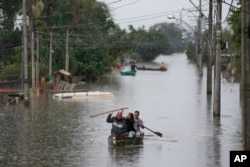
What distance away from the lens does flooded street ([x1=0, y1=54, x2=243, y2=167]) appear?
18484mm

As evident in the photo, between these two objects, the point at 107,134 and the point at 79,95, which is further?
the point at 79,95

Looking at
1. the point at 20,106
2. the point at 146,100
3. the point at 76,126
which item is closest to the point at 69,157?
the point at 76,126

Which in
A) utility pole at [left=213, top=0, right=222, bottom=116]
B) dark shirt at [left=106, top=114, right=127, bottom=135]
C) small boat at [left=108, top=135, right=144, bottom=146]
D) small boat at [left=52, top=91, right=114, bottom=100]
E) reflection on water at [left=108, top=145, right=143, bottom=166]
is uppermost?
utility pole at [left=213, top=0, right=222, bottom=116]

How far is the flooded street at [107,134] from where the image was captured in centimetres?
1848

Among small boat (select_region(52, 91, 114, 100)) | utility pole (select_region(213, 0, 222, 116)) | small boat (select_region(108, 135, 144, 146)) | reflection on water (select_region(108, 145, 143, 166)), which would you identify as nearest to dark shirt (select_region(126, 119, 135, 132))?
small boat (select_region(108, 135, 144, 146))

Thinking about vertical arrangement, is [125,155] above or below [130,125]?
below

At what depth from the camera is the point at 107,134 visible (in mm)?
24250

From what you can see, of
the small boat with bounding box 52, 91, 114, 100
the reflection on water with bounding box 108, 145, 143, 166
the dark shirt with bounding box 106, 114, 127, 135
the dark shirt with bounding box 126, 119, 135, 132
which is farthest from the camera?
the small boat with bounding box 52, 91, 114, 100

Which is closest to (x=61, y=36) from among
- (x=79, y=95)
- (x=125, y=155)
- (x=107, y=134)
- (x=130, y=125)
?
(x=79, y=95)

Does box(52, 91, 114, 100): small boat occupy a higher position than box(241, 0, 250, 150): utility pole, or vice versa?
box(241, 0, 250, 150): utility pole

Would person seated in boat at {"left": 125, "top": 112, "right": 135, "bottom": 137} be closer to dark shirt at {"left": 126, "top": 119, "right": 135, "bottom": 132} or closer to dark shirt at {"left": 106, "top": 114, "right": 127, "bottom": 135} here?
dark shirt at {"left": 126, "top": 119, "right": 135, "bottom": 132}

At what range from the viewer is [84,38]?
7375cm

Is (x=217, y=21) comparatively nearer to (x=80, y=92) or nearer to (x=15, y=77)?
(x=80, y=92)

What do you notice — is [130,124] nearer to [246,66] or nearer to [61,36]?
[246,66]
